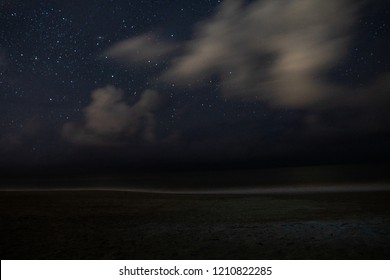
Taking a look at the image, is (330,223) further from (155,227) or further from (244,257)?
(155,227)

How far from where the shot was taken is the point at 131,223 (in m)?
11.7

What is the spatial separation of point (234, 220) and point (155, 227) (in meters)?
3.30

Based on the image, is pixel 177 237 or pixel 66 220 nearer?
pixel 177 237

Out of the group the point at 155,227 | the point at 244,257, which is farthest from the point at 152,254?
the point at 155,227

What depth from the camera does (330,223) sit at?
35.3 ft

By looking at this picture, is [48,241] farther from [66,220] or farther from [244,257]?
[244,257]
